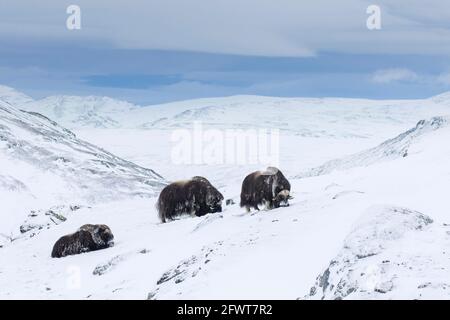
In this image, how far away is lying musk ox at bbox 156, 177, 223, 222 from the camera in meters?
34.7

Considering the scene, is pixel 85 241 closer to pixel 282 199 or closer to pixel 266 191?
pixel 266 191

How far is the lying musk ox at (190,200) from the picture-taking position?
3466cm

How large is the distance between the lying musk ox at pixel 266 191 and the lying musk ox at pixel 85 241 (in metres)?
7.30

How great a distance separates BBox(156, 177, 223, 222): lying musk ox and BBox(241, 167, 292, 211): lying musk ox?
4.68 m

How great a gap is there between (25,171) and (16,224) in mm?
64096

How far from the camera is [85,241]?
3225cm

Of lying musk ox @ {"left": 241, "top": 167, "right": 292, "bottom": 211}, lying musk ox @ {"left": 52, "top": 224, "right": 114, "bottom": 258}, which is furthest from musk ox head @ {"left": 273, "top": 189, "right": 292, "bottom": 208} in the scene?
lying musk ox @ {"left": 52, "top": 224, "right": 114, "bottom": 258}

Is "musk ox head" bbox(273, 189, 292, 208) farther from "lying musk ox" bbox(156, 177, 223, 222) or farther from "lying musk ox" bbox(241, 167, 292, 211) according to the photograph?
"lying musk ox" bbox(156, 177, 223, 222)

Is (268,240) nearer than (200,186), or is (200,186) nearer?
(268,240)

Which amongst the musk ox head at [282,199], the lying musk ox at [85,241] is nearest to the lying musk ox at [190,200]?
the lying musk ox at [85,241]

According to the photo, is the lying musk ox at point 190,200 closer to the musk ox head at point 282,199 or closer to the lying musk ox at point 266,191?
the lying musk ox at point 266,191

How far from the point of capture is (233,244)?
20.6 metres
